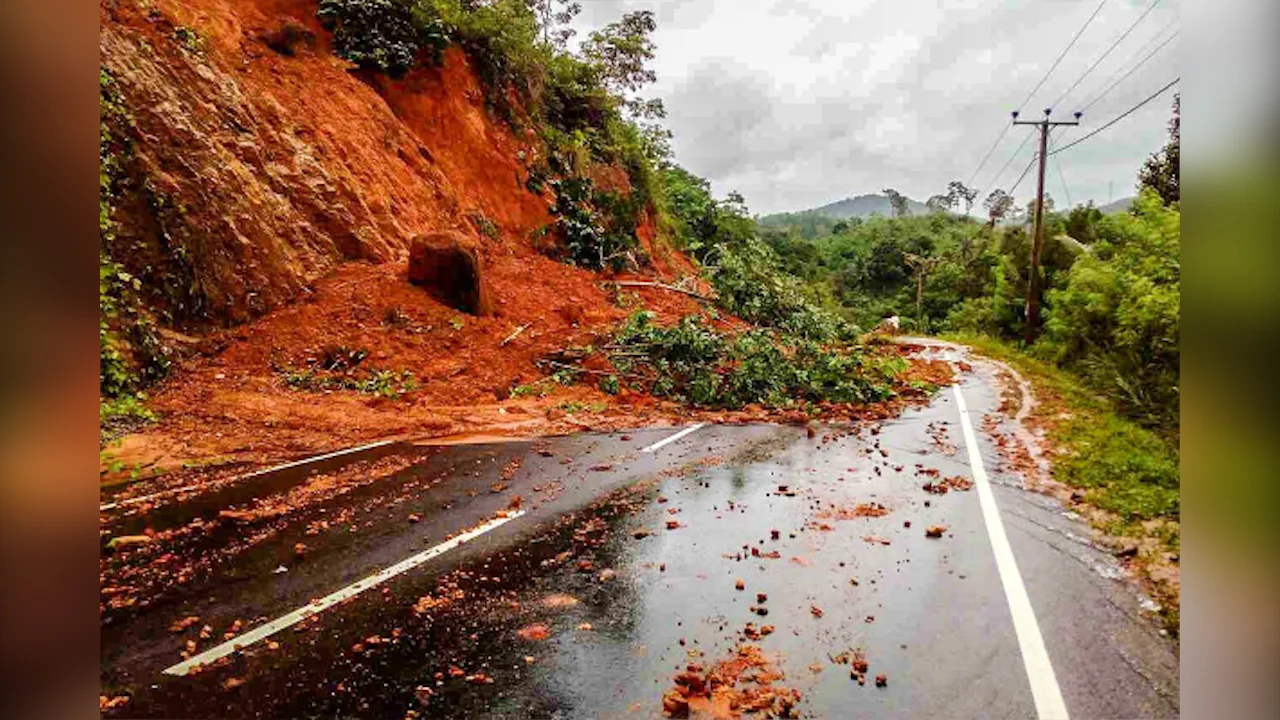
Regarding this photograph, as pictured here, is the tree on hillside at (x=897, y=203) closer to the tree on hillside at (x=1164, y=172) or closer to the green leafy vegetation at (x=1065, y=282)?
the green leafy vegetation at (x=1065, y=282)

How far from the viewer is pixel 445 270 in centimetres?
1302

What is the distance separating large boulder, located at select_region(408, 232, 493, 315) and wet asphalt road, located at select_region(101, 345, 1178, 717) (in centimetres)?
657

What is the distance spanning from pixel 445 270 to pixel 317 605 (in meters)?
9.62

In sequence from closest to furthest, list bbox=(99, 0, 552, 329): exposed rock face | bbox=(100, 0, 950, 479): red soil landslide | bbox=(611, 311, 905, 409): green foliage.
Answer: bbox=(100, 0, 950, 479): red soil landslide < bbox=(99, 0, 552, 329): exposed rock face < bbox=(611, 311, 905, 409): green foliage

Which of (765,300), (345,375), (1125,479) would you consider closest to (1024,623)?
(1125,479)

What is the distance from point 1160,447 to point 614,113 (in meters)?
21.4

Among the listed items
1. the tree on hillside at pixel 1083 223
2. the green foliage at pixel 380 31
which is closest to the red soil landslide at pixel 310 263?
the green foliage at pixel 380 31

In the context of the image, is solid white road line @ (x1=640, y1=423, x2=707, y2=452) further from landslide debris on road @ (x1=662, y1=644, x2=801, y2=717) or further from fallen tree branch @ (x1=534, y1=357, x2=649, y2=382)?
landslide debris on road @ (x1=662, y1=644, x2=801, y2=717)

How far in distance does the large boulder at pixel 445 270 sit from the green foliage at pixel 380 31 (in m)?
6.32

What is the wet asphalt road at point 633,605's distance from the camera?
323cm

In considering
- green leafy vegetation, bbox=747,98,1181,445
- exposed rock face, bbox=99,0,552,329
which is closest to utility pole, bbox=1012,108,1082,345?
green leafy vegetation, bbox=747,98,1181,445

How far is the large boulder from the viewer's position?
12984 mm
